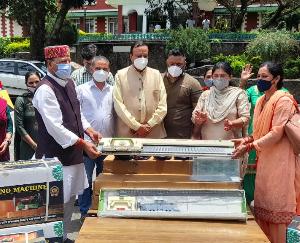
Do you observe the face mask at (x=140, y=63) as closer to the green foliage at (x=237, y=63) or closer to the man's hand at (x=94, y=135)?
the man's hand at (x=94, y=135)

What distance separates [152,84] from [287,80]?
11.5m

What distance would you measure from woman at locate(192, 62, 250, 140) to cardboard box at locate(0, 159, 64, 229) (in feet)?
A: 5.13

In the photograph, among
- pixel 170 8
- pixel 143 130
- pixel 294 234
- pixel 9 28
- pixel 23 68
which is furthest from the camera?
pixel 9 28

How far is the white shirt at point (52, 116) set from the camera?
152 inches

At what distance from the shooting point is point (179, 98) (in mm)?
4777

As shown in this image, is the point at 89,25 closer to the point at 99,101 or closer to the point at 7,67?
the point at 7,67

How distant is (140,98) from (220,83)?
740 millimetres

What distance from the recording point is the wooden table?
9.46 feet

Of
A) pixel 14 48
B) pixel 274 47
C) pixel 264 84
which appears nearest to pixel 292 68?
pixel 274 47

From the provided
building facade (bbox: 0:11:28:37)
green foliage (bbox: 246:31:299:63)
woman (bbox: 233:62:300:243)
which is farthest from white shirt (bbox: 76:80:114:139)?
building facade (bbox: 0:11:28:37)

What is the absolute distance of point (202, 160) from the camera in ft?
11.2

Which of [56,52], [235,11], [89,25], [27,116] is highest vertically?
[235,11]

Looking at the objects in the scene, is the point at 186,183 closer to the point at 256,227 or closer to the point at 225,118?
the point at 256,227

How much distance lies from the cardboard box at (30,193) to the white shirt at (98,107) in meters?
1.69
